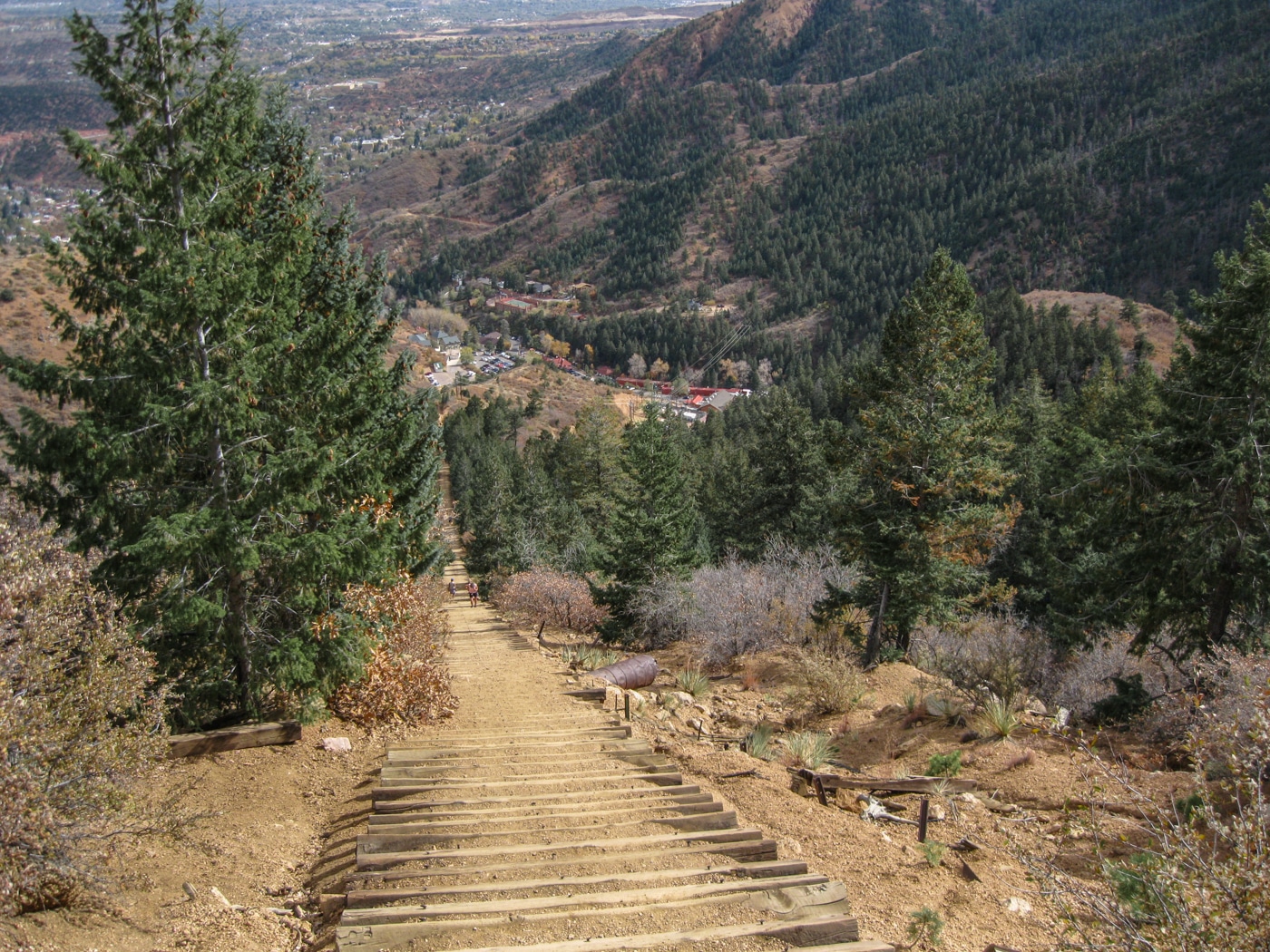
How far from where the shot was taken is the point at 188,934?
16.4ft

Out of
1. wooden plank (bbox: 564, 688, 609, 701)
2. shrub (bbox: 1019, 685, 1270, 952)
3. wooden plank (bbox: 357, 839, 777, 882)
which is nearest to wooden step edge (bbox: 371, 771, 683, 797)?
wooden plank (bbox: 357, 839, 777, 882)

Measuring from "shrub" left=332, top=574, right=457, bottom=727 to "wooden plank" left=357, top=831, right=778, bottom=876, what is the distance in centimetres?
405

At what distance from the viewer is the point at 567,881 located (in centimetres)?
525

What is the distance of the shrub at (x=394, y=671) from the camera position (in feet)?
31.9

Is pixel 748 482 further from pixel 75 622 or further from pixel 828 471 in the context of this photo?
pixel 75 622

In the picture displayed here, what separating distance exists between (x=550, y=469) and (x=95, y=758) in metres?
55.8

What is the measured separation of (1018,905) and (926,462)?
416 inches

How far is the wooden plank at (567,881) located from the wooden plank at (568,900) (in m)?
0.07

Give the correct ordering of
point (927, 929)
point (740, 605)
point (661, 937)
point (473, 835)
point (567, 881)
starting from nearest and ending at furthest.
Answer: point (661, 937) → point (567, 881) → point (927, 929) → point (473, 835) → point (740, 605)

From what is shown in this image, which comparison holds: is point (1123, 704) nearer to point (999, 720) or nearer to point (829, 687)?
Result: point (999, 720)

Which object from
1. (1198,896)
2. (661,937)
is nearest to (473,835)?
(661,937)

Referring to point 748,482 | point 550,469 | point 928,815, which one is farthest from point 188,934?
point 550,469

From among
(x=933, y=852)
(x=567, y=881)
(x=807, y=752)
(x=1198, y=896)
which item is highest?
(x=1198, y=896)

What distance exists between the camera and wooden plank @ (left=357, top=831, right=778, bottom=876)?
554 centimetres
